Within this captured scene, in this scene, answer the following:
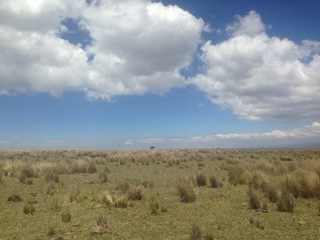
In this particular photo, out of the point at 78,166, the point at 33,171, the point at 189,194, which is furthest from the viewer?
the point at 78,166

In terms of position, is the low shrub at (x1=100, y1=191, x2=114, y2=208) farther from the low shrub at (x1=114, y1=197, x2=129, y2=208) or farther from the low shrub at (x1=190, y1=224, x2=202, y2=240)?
the low shrub at (x1=190, y1=224, x2=202, y2=240)

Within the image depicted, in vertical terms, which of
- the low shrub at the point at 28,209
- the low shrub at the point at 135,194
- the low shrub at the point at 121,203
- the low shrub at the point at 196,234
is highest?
the low shrub at the point at 135,194

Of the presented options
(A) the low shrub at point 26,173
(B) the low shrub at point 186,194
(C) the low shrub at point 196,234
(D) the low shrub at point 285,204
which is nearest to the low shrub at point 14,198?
(A) the low shrub at point 26,173

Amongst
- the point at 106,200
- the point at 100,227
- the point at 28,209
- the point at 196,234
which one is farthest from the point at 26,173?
the point at 196,234

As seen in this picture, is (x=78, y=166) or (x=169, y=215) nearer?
(x=169, y=215)

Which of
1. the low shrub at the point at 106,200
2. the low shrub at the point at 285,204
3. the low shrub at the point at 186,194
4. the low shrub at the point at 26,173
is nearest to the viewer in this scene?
the low shrub at the point at 285,204

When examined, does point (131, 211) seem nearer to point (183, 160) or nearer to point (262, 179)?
point (262, 179)

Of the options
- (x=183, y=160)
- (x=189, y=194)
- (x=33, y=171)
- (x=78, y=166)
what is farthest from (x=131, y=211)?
(x=183, y=160)

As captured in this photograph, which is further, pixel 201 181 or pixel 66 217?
pixel 201 181

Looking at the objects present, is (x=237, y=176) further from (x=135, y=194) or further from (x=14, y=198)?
(x=14, y=198)

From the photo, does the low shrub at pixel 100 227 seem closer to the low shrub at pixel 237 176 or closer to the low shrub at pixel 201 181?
the low shrub at pixel 201 181

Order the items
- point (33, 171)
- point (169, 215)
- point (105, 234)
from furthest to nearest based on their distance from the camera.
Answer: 1. point (33, 171)
2. point (169, 215)
3. point (105, 234)

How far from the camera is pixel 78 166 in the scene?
31141 mm

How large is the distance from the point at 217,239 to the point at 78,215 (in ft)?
19.3
